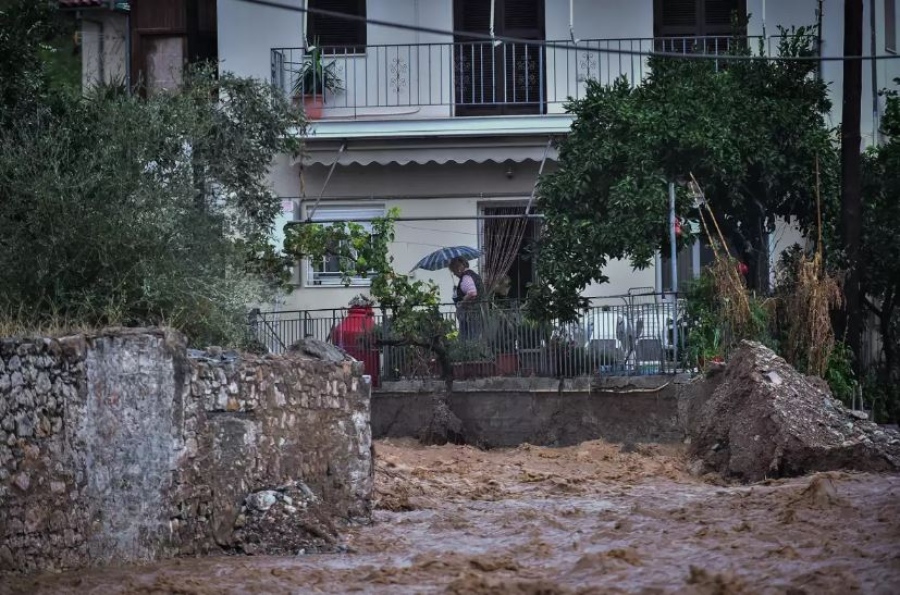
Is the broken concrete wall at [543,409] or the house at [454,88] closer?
the broken concrete wall at [543,409]

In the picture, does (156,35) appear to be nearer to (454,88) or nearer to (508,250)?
(454,88)

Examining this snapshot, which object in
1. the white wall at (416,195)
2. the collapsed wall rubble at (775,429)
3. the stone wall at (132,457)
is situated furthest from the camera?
the white wall at (416,195)

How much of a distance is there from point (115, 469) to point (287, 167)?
13.4m

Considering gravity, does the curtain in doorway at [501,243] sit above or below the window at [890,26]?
below

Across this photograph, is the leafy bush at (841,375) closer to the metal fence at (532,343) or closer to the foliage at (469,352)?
the metal fence at (532,343)

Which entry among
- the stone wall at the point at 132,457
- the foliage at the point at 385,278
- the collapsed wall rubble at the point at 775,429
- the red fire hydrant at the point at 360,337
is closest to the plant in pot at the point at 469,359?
the foliage at the point at 385,278

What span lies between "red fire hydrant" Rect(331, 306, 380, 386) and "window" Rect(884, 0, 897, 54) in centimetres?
966

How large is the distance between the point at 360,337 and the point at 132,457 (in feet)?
32.3

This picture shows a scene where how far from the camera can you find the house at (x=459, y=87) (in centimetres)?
2209

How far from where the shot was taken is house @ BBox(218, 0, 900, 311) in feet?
72.5

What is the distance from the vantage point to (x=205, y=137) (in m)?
16.7

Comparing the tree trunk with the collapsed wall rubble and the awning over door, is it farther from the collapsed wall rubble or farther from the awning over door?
the awning over door

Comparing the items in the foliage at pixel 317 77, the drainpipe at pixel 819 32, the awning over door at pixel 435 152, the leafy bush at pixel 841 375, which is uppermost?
the drainpipe at pixel 819 32

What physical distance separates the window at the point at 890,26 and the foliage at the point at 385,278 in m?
8.62
